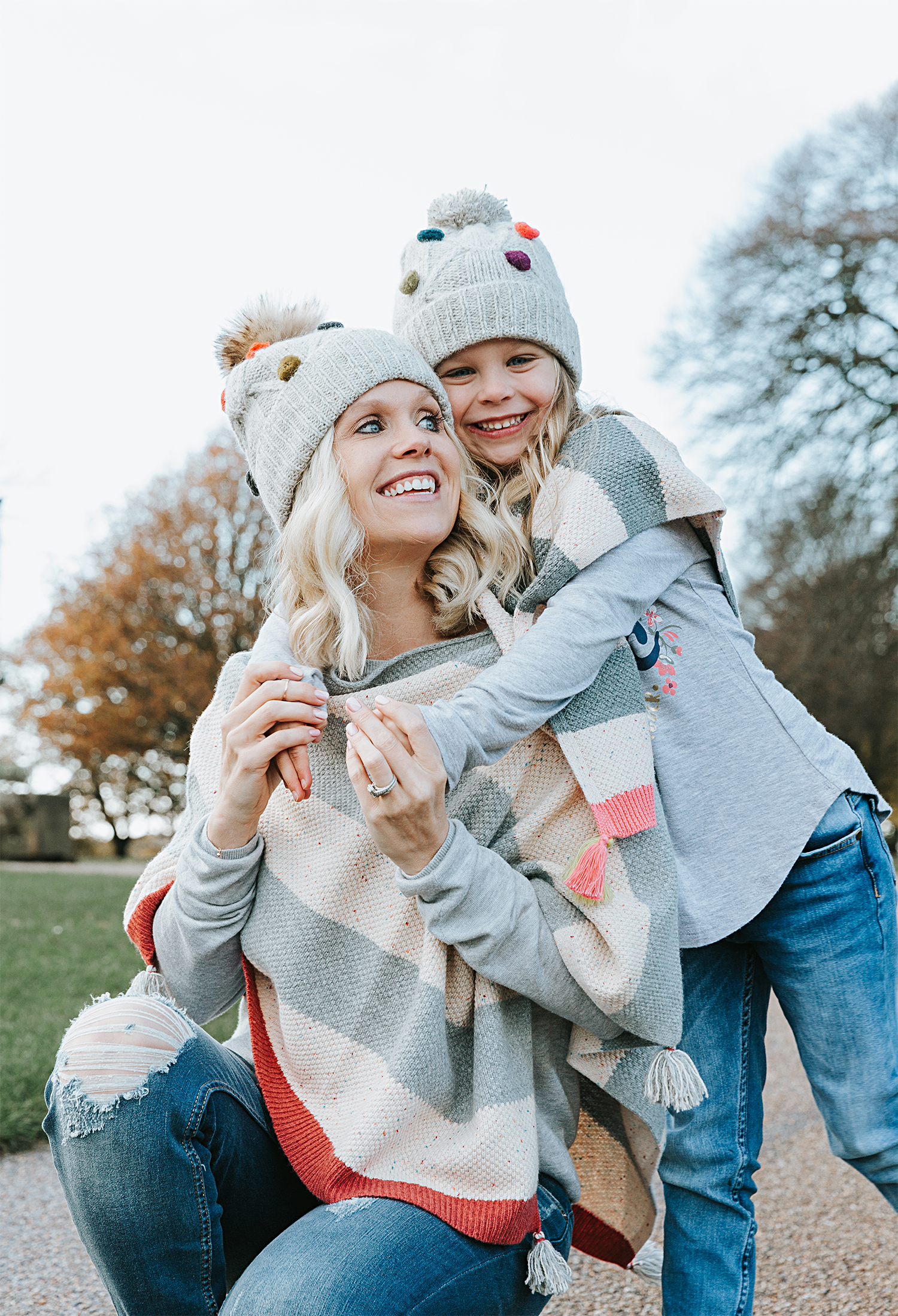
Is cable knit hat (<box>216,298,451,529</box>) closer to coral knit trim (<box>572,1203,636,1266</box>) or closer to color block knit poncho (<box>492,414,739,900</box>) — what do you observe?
color block knit poncho (<box>492,414,739,900</box>)

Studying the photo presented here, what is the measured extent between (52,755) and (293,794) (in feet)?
64.0

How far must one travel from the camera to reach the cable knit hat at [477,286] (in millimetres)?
2439

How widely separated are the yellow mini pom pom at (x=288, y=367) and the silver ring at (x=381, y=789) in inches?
37.3

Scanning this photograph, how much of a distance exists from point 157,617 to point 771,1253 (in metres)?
15.6

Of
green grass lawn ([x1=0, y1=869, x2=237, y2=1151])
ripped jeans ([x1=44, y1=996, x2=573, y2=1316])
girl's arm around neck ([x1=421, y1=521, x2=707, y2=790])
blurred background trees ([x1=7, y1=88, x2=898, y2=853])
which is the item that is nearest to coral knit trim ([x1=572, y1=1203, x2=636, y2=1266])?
ripped jeans ([x1=44, y1=996, x2=573, y2=1316])

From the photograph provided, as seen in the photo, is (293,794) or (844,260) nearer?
(293,794)

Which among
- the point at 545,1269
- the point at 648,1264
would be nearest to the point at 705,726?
the point at 545,1269

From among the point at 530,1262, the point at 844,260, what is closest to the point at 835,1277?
the point at 530,1262

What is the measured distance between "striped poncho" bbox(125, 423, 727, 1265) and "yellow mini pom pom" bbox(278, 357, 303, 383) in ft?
1.97

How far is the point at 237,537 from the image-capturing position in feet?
56.5

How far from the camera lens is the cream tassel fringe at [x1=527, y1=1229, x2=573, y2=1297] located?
6.03 ft

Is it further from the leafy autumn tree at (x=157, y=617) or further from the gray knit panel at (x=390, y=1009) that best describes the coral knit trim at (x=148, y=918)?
the leafy autumn tree at (x=157, y=617)

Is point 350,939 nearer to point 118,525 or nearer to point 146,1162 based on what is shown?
point 146,1162

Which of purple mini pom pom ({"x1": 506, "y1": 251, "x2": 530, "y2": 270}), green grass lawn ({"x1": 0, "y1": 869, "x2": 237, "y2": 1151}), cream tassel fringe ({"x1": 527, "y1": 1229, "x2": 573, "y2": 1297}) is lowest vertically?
green grass lawn ({"x1": 0, "y1": 869, "x2": 237, "y2": 1151})
